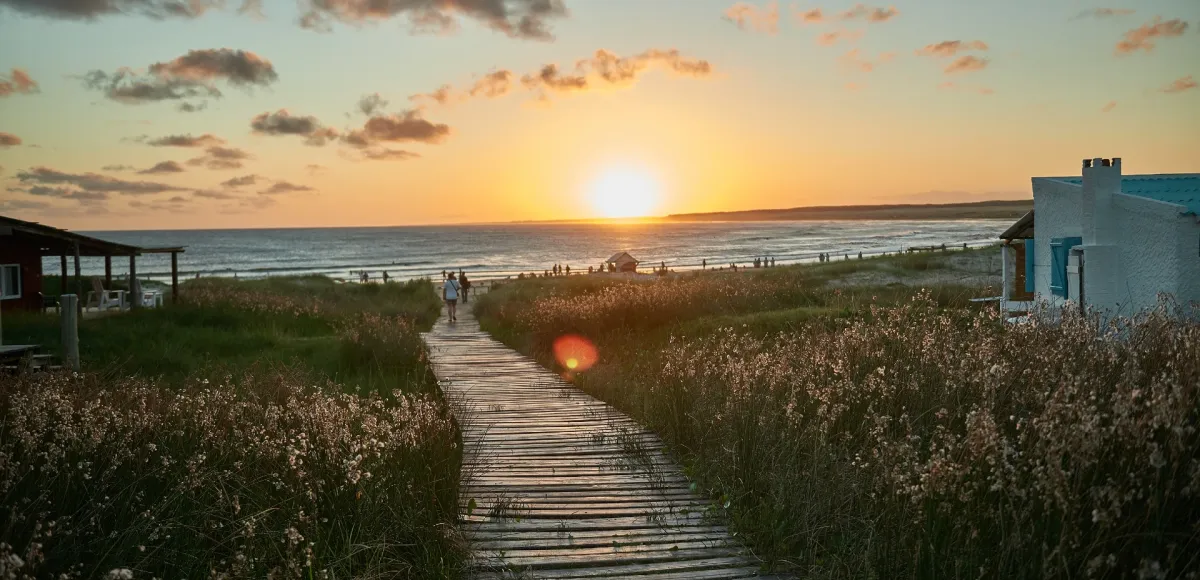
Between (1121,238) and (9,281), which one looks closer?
(1121,238)

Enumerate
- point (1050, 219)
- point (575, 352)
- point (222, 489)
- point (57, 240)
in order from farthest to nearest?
point (57, 240)
point (575, 352)
point (1050, 219)
point (222, 489)

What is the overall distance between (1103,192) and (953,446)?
10.6m

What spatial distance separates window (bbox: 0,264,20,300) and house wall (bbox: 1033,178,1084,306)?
91.7 feet

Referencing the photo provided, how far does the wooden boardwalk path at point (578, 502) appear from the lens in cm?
507

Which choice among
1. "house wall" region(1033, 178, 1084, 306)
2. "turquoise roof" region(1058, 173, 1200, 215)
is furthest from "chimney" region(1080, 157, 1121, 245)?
"house wall" region(1033, 178, 1084, 306)

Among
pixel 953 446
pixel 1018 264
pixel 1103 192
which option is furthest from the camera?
pixel 1018 264

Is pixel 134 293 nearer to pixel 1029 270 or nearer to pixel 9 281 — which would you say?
pixel 9 281

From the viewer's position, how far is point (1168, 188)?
42.7ft

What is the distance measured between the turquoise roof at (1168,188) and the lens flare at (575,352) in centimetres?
840

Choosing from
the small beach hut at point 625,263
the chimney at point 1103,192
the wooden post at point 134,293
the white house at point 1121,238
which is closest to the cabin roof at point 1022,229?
the white house at point 1121,238

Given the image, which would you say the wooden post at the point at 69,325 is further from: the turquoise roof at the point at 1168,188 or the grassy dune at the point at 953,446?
the turquoise roof at the point at 1168,188

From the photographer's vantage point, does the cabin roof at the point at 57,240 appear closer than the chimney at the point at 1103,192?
No

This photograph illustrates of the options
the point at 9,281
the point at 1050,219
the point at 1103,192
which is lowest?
the point at 9,281

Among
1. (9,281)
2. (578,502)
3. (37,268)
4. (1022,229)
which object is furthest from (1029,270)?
(37,268)
